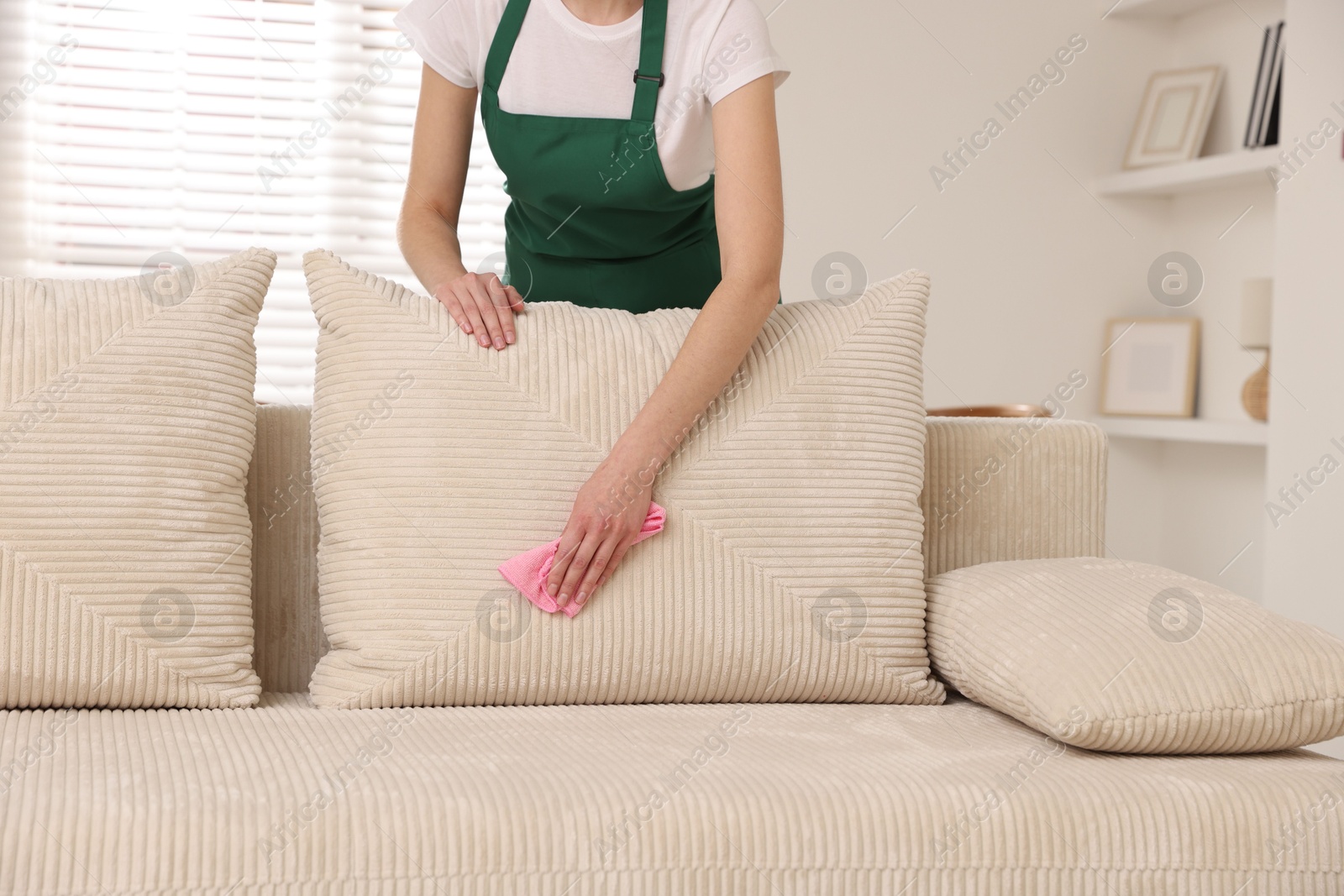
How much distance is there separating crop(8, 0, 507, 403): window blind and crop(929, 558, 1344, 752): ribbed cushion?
2255 millimetres

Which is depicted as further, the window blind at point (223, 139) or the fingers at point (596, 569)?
the window blind at point (223, 139)

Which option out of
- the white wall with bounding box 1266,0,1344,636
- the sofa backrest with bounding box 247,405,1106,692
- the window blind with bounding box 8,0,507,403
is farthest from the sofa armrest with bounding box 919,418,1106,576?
the window blind with bounding box 8,0,507,403

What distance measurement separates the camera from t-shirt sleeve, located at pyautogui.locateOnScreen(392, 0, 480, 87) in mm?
1449

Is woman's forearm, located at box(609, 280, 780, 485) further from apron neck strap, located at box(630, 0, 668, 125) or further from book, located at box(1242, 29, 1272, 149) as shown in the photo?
book, located at box(1242, 29, 1272, 149)

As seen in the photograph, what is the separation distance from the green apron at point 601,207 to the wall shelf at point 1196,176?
1769 mm

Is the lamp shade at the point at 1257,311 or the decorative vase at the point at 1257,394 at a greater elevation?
the lamp shade at the point at 1257,311

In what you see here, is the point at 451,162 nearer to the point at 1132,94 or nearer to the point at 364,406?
the point at 364,406

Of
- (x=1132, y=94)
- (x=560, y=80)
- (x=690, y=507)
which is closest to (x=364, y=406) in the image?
(x=690, y=507)

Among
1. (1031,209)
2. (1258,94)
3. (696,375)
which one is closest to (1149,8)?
(1258,94)

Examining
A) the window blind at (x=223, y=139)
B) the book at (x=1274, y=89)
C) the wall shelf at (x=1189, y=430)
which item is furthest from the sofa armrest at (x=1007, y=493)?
the window blind at (x=223, y=139)

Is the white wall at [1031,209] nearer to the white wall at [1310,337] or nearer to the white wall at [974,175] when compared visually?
the white wall at [974,175]

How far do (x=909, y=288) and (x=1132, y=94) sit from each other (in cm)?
235

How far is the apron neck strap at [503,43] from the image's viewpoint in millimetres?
1443

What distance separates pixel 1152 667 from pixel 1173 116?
254 cm
